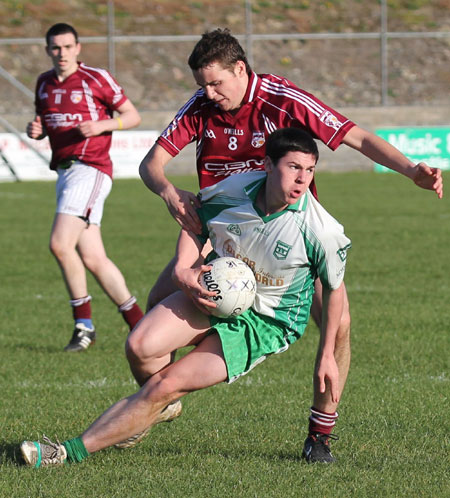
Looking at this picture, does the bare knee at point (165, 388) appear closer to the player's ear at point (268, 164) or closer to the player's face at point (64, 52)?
the player's ear at point (268, 164)

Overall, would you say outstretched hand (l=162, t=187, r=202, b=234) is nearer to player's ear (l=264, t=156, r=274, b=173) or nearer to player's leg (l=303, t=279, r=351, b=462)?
player's ear (l=264, t=156, r=274, b=173)

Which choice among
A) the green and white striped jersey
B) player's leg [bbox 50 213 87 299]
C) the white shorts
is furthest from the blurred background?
the green and white striped jersey

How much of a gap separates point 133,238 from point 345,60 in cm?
2024

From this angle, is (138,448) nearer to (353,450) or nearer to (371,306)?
(353,450)

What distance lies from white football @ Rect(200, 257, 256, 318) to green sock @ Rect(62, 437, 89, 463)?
84 centimetres

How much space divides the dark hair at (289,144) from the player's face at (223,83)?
0.53 m

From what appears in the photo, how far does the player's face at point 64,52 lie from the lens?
7.61m

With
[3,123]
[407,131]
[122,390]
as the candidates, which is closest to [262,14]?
[407,131]

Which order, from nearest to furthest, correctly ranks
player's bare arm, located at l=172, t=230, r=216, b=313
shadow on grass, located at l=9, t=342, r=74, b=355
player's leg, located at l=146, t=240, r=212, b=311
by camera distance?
player's bare arm, located at l=172, t=230, r=216, b=313 < player's leg, located at l=146, t=240, r=212, b=311 < shadow on grass, located at l=9, t=342, r=74, b=355

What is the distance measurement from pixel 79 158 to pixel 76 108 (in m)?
0.41

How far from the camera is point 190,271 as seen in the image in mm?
4363

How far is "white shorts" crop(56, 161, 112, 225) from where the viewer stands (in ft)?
25.1

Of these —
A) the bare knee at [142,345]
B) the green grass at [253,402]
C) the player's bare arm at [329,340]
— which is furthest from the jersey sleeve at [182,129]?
the green grass at [253,402]

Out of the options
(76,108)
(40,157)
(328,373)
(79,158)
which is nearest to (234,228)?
(328,373)
